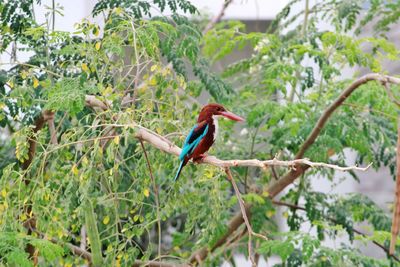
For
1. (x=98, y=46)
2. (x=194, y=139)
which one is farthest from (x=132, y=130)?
(x=98, y=46)

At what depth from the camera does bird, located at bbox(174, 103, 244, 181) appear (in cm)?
307

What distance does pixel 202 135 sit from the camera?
309cm

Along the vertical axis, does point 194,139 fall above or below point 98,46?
below

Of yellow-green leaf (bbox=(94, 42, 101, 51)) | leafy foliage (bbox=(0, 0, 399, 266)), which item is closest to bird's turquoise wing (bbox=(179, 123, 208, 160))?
leafy foliage (bbox=(0, 0, 399, 266))

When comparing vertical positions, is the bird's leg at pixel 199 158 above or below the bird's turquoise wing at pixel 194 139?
below

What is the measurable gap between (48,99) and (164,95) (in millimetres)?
610

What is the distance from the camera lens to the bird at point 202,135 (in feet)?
10.1

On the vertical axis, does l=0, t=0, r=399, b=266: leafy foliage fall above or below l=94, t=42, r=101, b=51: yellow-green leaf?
below

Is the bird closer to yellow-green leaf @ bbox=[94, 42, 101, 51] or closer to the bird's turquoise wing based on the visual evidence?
the bird's turquoise wing

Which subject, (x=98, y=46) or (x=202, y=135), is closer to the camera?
(x=202, y=135)

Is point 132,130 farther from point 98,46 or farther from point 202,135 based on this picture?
point 98,46

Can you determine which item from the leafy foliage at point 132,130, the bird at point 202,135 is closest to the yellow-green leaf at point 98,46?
the leafy foliage at point 132,130

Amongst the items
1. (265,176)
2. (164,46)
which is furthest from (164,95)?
(265,176)

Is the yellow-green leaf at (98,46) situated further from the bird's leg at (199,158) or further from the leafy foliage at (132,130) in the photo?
the bird's leg at (199,158)
